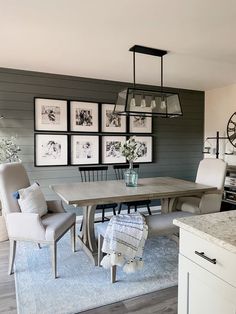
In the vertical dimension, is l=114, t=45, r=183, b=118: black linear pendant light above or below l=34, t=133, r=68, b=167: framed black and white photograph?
above

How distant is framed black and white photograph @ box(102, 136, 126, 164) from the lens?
4.66 meters

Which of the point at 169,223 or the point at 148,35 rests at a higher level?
the point at 148,35

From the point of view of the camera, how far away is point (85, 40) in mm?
2824

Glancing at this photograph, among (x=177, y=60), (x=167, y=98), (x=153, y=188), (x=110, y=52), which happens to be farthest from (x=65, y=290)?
(x=177, y=60)

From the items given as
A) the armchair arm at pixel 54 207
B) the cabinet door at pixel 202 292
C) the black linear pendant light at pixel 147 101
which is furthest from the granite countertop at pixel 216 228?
the armchair arm at pixel 54 207

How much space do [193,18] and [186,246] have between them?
1974 millimetres

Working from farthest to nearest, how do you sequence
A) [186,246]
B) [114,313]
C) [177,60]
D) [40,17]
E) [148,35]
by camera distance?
[177,60] < [148,35] < [40,17] < [114,313] < [186,246]

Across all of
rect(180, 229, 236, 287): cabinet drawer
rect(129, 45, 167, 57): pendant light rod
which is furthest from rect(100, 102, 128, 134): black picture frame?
rect(180, 229, 236, 287): cabinet drawer

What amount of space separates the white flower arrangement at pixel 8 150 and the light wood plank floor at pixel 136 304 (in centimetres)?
185

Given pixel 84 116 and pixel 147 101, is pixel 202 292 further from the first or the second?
pixel 84 116

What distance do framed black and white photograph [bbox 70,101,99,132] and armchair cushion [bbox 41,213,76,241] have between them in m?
1.79

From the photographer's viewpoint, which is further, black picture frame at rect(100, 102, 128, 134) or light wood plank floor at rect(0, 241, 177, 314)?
black picture frame at rect(100, 102, 128, 134)

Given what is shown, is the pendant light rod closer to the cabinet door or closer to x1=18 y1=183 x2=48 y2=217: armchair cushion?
x1=18 y1=183 x2=48 y2=217: armchair cushion

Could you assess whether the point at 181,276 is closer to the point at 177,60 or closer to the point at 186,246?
the point at 186,246
